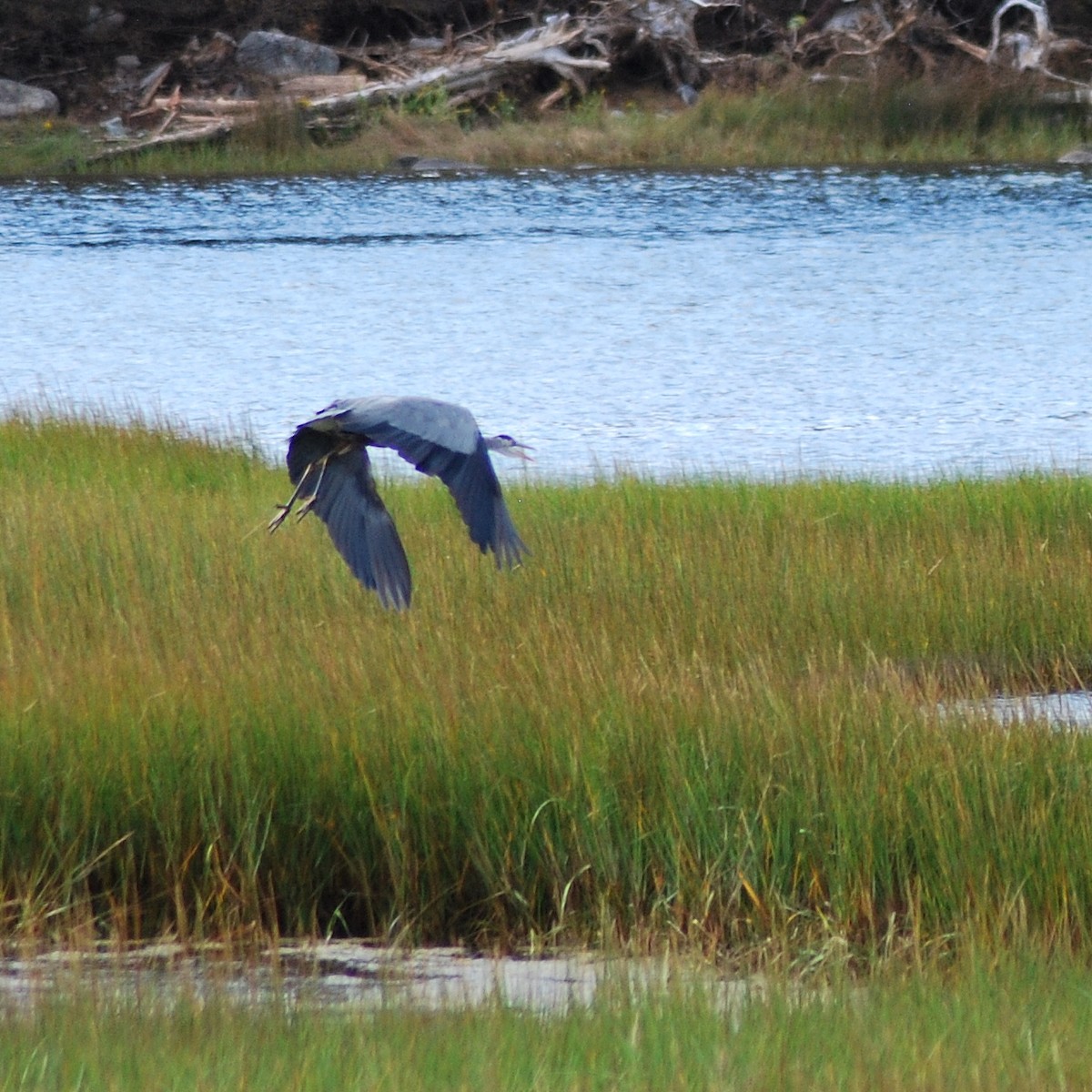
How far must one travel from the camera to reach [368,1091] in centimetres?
216

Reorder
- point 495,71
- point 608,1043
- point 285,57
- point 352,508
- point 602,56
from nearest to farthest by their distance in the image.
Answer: point 608,1043 < point 352,508 < point 495,71 < point 602,56 < point 285,57

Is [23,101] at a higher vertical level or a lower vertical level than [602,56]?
lower

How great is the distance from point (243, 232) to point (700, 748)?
15.8 metres

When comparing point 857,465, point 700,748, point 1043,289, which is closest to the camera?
point 700,748

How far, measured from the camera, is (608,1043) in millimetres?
2381

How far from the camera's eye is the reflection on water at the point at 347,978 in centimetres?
268

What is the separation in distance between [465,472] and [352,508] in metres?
0.46

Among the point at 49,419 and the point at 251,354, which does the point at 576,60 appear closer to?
the point at 251,354

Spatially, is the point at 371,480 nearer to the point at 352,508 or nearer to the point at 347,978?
the point at 352,508

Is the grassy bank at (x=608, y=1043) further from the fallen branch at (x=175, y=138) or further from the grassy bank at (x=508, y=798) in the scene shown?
the fallen branch at (x=175, y=138)

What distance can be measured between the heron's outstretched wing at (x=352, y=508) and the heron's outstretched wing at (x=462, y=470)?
338mm

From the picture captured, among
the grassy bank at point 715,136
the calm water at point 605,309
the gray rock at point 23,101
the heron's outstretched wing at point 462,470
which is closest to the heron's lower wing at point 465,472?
the heron's outstretched wing at point 462,470

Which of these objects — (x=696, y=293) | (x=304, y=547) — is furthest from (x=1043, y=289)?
(x=304, y=547)

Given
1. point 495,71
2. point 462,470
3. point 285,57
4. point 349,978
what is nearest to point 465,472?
point 462,470
